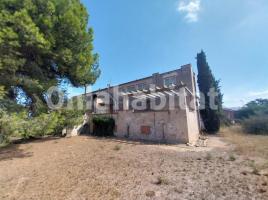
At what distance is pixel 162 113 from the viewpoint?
44.5 ft

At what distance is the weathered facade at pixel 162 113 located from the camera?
42.3 ft

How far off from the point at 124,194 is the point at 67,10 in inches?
385

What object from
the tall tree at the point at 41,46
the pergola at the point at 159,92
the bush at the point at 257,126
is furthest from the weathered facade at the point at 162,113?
the bush at the point at 257,126

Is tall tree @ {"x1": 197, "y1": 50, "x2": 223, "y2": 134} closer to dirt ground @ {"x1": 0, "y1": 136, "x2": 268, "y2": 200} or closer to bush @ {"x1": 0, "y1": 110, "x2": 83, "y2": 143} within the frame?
dirt ground @ {"x1": 0, "y1": 136, "x2": 268, "y2": 200}

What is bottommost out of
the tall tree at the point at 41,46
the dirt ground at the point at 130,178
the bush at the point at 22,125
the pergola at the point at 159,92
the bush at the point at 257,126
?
the dirt ground at the point at 130,178

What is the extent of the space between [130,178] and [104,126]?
12.1m

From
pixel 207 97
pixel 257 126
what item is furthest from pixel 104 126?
pixel 257 126

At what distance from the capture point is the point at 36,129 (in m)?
7.02

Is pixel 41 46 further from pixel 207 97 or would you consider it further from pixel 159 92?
pixel 207 97

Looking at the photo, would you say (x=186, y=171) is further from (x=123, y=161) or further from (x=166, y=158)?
(x=123, y=161)

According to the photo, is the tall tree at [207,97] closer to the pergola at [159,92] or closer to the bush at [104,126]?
the pergola at [159,92]

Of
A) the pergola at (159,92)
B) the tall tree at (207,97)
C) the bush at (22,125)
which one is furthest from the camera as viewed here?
the tall tree at (207,97)

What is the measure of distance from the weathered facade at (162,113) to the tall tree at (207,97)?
1548mm

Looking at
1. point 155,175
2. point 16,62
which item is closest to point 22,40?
point 16,62
